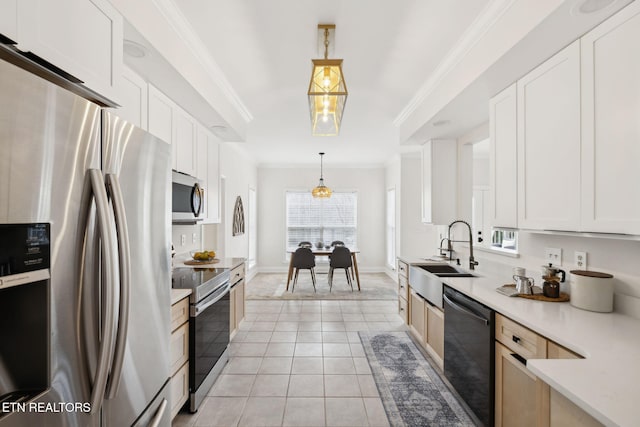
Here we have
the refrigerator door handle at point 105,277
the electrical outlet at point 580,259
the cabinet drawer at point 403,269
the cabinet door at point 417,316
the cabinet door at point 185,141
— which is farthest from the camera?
the cabinet drawer at point 403,269

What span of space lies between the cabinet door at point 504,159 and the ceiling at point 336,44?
0.58 meters

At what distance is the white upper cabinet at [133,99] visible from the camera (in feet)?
5.99

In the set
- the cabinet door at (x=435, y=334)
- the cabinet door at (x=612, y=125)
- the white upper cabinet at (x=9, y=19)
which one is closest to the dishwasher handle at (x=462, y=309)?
the cabinet door at (x=435, y=334)

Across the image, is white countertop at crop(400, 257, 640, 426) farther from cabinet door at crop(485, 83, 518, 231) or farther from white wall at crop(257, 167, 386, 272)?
white wall at crop(257, 167, 386, 272)

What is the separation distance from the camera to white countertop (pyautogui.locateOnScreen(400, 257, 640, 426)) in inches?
35.2

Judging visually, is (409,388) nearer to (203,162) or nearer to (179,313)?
(179,313)

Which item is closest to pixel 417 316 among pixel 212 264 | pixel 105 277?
pixel 212 264

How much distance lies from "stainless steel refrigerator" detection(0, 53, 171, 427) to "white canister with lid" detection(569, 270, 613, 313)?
2.22m

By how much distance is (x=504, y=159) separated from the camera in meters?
2.22

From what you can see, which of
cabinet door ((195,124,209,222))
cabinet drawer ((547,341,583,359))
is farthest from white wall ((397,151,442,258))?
cabinet drawer ((547,341,583,359))

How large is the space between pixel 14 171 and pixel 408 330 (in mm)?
3699

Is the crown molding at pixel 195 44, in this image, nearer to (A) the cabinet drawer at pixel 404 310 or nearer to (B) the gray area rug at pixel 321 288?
(A) the cabinet drawer at pixel 404 310

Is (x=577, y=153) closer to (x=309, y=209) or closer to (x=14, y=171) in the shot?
(x=14, y=171)

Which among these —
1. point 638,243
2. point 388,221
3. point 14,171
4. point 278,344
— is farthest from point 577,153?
point 388,221
